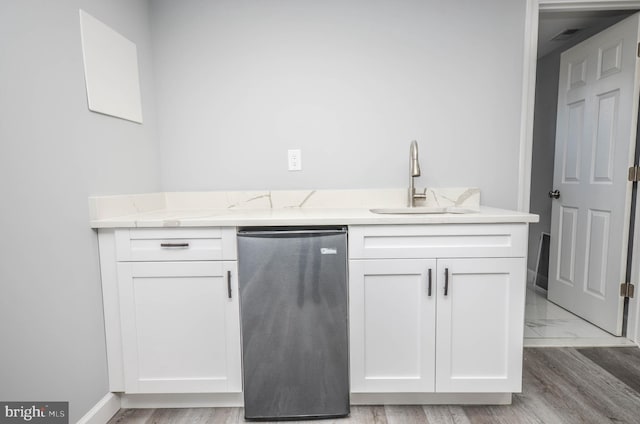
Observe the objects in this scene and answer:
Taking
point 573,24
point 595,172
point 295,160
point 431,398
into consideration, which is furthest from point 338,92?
point 573,24

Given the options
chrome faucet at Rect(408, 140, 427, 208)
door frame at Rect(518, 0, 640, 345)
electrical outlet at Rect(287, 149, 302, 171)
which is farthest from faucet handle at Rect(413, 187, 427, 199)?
electrical outlet at Rect(287, 149, 302, 171)

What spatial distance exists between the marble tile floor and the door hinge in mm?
281

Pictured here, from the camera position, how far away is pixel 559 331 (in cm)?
212

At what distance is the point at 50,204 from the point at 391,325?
138cm

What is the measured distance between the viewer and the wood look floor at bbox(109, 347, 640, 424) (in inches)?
53.7

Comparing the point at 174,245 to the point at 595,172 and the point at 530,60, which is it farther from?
the point at 595,172

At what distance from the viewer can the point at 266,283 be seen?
51.2 inches

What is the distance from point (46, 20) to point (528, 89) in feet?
7.30

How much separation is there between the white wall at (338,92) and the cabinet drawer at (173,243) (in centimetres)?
58

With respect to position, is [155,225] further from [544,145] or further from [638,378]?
[544,145]

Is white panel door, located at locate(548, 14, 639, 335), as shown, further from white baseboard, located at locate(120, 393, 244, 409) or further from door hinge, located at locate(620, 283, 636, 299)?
white baseboard, located at locate(120, 393, 244, 409)

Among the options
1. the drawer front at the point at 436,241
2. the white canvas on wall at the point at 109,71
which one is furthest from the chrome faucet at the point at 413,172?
the white canvas on wall at the point at 109,71

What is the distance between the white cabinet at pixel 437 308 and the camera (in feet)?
4.38

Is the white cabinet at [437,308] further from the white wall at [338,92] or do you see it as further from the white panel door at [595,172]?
the white panel door at [595,172]
